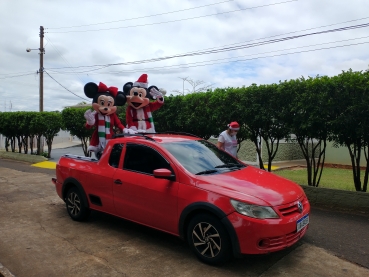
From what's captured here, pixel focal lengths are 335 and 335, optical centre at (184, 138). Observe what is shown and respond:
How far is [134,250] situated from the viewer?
4.57 m

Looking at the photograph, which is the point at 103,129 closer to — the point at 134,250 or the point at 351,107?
the point at 134,250

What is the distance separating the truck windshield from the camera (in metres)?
4.52

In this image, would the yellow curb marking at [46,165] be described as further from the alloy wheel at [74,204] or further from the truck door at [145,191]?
the truck door at [145,191]

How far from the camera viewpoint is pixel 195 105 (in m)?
9.38

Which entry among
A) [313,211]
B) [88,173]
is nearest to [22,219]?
[88,173]

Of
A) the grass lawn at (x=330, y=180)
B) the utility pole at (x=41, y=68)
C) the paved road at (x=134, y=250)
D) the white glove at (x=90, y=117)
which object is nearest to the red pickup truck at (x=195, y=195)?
the paved road at (x=134, y=250)

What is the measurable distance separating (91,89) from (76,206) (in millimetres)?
2779

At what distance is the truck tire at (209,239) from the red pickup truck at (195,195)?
11 mm

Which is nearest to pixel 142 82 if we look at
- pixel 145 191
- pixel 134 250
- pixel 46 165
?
pixel 145 191

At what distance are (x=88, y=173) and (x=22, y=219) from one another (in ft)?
5.88

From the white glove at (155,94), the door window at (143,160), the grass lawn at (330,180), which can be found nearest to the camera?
the door window at (143,160)

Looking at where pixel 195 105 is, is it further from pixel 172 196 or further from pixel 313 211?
pixel 172 196

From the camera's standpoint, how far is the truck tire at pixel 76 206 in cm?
571

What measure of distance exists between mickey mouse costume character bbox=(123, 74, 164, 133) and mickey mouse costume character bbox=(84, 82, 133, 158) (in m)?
0.30
